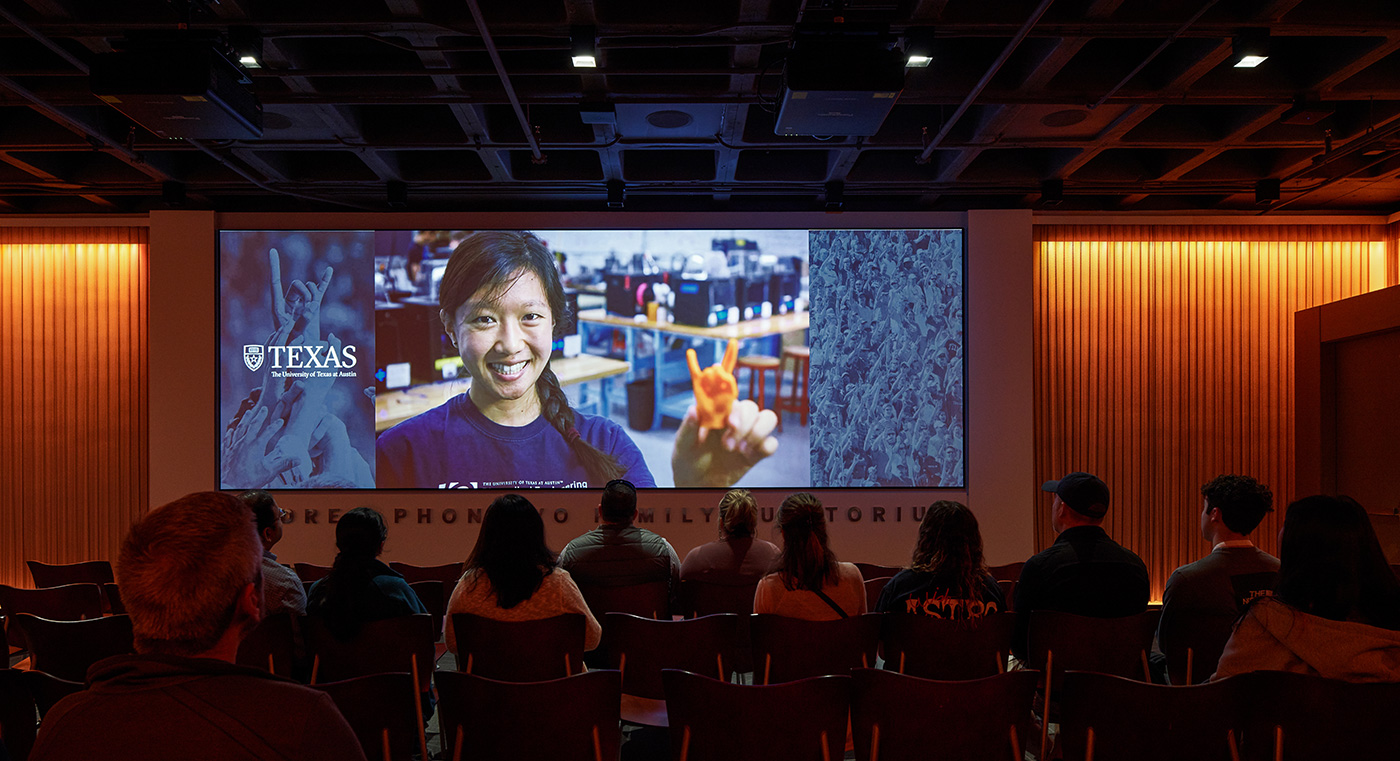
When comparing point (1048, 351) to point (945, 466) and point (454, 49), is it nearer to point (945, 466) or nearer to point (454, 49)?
point (945, 466)

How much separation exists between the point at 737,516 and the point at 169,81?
3.57 metres

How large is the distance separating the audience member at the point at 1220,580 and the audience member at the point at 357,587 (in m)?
3.15

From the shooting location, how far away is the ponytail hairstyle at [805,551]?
137 inches

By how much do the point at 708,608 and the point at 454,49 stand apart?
133 inches

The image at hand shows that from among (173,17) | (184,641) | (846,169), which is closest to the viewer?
(184,641)

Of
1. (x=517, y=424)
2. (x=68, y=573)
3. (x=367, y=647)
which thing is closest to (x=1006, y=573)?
(x=367, y=647)

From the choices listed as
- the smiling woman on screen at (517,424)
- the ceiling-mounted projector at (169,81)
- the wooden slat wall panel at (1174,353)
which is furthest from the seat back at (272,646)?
the wooden slat wall panel at (1174,353)

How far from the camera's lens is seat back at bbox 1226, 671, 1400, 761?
2.34m

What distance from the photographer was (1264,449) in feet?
25.8

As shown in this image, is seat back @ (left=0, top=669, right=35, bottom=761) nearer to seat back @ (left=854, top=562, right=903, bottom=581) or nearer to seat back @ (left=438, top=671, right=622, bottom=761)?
seat back @ (left=438, top=671, right=622, bottom=761)

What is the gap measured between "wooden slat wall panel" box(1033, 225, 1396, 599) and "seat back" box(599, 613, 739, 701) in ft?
18.3

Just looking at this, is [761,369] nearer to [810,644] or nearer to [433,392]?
[433,392]

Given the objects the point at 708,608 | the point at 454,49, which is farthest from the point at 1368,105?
the point at 454,49

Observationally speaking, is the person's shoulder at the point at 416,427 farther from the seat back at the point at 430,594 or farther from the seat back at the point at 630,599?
the seat back at the point at 630,599
